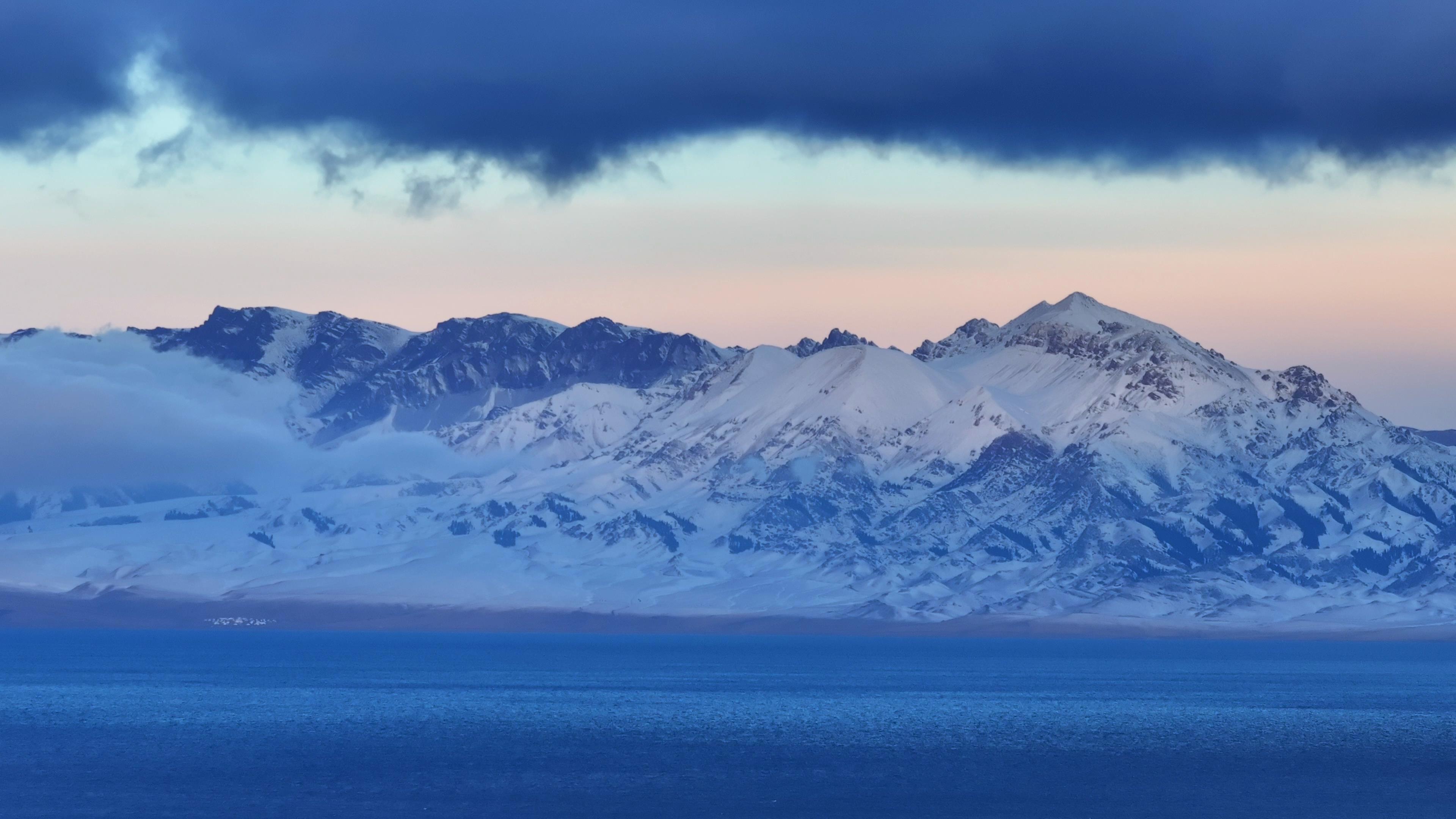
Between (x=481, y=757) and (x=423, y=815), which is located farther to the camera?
(x=481, y=757)

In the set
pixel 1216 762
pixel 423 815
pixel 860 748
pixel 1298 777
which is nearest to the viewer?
pixel 423 815

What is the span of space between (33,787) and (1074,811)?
240 ft

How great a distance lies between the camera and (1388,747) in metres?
194

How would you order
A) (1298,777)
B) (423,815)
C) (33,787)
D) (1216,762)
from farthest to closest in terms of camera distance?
(1216,762) → (1298,777) → (33,787) → (423,815)

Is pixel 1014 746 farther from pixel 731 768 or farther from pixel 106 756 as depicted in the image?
pixel 106 756

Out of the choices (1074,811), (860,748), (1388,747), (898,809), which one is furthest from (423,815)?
(1388,747)

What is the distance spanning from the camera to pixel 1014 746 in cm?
19225

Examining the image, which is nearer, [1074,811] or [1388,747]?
[1074,811]

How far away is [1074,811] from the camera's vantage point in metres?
144

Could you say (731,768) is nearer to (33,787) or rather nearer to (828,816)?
(828,816)

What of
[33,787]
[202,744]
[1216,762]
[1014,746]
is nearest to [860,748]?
[1014,746]

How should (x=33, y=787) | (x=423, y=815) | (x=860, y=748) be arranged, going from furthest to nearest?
(x=860, y=748) < (x=33, y=787) < (x=423, y=815)

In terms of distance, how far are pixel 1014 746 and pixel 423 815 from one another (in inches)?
2765

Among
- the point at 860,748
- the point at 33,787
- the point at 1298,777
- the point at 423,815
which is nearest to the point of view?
the point at 423,815
